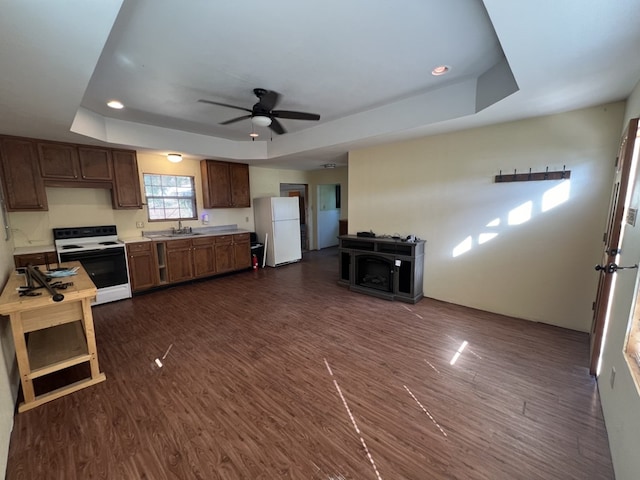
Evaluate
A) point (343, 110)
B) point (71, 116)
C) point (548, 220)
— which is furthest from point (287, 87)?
point (548, 220)

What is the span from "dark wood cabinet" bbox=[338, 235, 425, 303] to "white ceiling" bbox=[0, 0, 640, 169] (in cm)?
164

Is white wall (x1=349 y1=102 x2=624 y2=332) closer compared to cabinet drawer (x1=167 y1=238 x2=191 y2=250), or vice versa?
white wall (x1=349 y1=102 x2=624 y2=332)

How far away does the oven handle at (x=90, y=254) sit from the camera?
373 cm

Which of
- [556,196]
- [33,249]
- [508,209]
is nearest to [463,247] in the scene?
[508,209]

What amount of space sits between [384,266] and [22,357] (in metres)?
3.99

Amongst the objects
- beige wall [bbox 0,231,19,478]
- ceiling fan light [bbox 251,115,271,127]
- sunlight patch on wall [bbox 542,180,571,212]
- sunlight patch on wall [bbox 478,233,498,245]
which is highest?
ceiling fan light [bbox 251,115,271,127]

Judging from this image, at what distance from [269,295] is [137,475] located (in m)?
2.92

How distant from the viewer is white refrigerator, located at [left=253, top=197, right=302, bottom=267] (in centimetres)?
612

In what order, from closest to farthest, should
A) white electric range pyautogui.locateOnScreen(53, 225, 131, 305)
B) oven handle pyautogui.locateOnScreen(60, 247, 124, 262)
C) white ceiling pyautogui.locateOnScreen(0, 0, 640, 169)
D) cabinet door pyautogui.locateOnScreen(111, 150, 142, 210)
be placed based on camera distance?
white ceiling pyautogui.locateOnScreen(0, 0, 640, 169) < oven handle pyautogui.locateOnScreen(60, 247, 124, 262) < white electric range pyautogui.locateOnScreen(53, 225, 131, 305) < cabinet door pyautogui.locateOnScreen(111, 150, 142, 210)

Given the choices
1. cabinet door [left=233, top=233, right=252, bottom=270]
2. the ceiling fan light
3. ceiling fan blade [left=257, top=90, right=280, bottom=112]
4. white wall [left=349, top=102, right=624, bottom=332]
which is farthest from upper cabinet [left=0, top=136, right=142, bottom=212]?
white wall [left=349, top=102, right=624, bottom=332]

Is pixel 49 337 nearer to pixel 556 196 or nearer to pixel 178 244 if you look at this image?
pixel 178 244

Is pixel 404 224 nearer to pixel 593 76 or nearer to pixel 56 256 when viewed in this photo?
pixel 593 76

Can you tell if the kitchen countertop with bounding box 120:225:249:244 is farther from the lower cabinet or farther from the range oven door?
the range oven door

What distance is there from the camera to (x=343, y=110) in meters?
3.67
